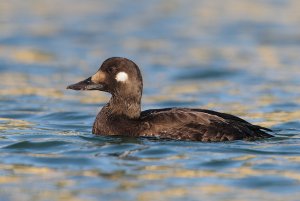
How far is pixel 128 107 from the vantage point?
37.7 feet

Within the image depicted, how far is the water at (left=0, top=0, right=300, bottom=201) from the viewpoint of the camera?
926cm

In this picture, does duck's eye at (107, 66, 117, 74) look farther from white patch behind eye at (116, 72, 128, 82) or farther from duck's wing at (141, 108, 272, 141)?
duck's wing at (141, 108, 272, 141)

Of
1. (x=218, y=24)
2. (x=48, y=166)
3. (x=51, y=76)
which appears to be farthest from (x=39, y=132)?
(x=218, y=24)

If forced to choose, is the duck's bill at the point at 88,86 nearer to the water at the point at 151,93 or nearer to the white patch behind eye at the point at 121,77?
the white patch behind eye at the point at 121,77

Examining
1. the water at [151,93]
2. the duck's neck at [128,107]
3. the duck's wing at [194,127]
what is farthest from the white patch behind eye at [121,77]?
the water at [151,93]

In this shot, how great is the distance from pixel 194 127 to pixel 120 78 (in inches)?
46.6

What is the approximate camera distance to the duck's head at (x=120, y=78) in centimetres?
1146

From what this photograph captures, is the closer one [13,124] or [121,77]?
[121,77]

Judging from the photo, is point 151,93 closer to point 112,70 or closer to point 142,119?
point 112,70

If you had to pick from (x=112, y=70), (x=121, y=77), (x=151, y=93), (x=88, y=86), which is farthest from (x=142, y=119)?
(x=151, y=93)

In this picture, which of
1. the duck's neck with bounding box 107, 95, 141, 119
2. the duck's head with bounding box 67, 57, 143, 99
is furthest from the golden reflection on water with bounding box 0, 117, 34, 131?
the duck's neck with bounding box 107, 95, 141, 119

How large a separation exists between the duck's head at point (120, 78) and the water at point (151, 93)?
0.72m

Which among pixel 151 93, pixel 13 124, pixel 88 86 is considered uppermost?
pixel 151 93

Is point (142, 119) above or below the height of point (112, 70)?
below
